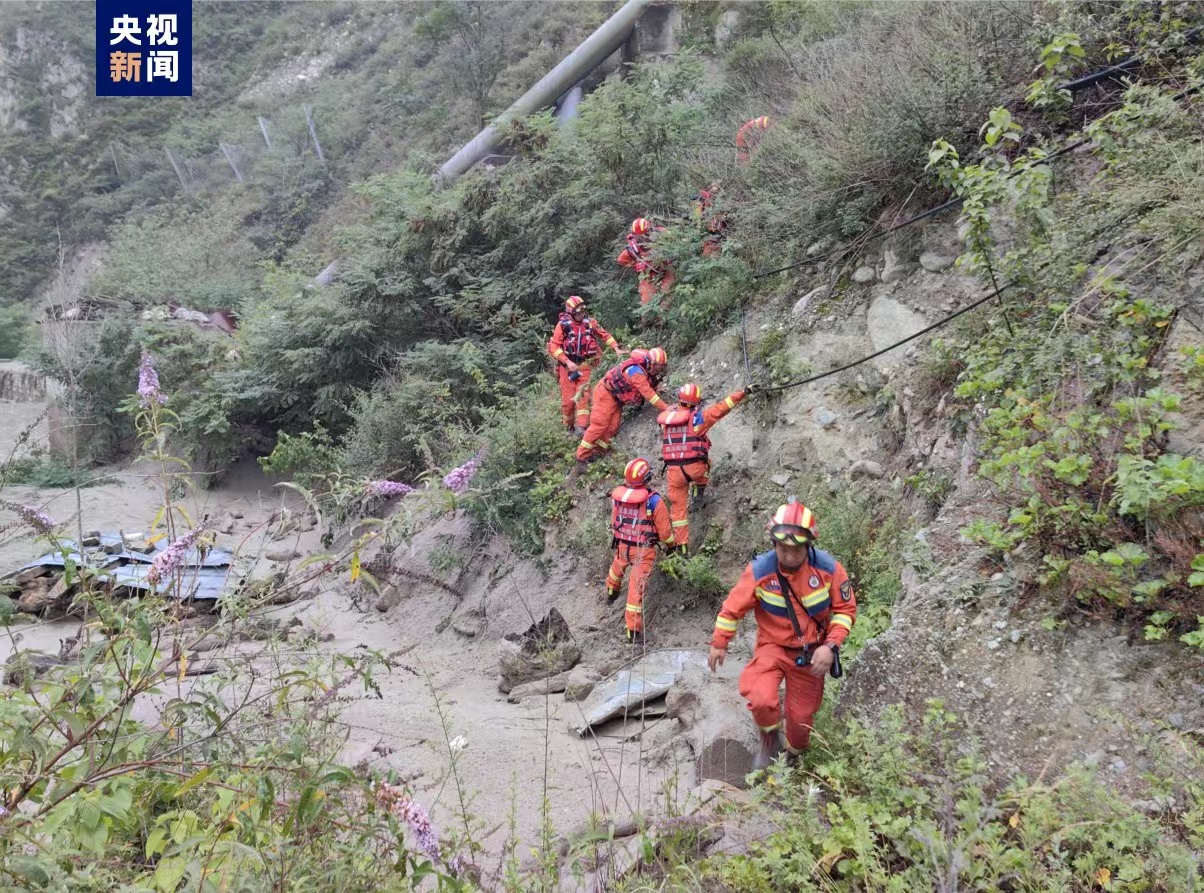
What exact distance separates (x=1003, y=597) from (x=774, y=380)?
405 cm

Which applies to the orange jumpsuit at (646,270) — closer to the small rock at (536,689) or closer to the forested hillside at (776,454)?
the forested hillside at (776,454)

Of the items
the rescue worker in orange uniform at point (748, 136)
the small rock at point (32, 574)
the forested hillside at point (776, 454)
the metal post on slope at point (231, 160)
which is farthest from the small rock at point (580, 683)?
the metal post on slope at point (231, 160)

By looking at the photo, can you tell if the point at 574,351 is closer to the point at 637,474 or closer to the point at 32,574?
the point at 637,474

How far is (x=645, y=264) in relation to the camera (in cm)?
1055

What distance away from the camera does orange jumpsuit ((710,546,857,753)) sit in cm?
471

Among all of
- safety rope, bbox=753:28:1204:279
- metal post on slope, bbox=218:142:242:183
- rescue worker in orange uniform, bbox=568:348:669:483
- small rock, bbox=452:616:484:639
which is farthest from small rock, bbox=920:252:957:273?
metal post on slope, bbox=218:142:242:183

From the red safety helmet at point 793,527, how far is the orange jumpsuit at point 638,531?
8.49 feet

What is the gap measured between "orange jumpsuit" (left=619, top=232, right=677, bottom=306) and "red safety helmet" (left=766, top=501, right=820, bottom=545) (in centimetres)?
622

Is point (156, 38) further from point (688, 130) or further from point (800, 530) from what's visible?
point (800, 530)

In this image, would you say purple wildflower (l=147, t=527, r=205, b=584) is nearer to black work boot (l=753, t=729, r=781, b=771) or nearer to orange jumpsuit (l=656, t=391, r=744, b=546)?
black work boot (l=753, t=729, r=781, b=771)

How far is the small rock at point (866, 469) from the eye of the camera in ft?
22.7

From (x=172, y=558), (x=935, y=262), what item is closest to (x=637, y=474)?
(x=935, y=262)

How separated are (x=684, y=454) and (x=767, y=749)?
3313mm

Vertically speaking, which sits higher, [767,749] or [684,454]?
[684,454]
